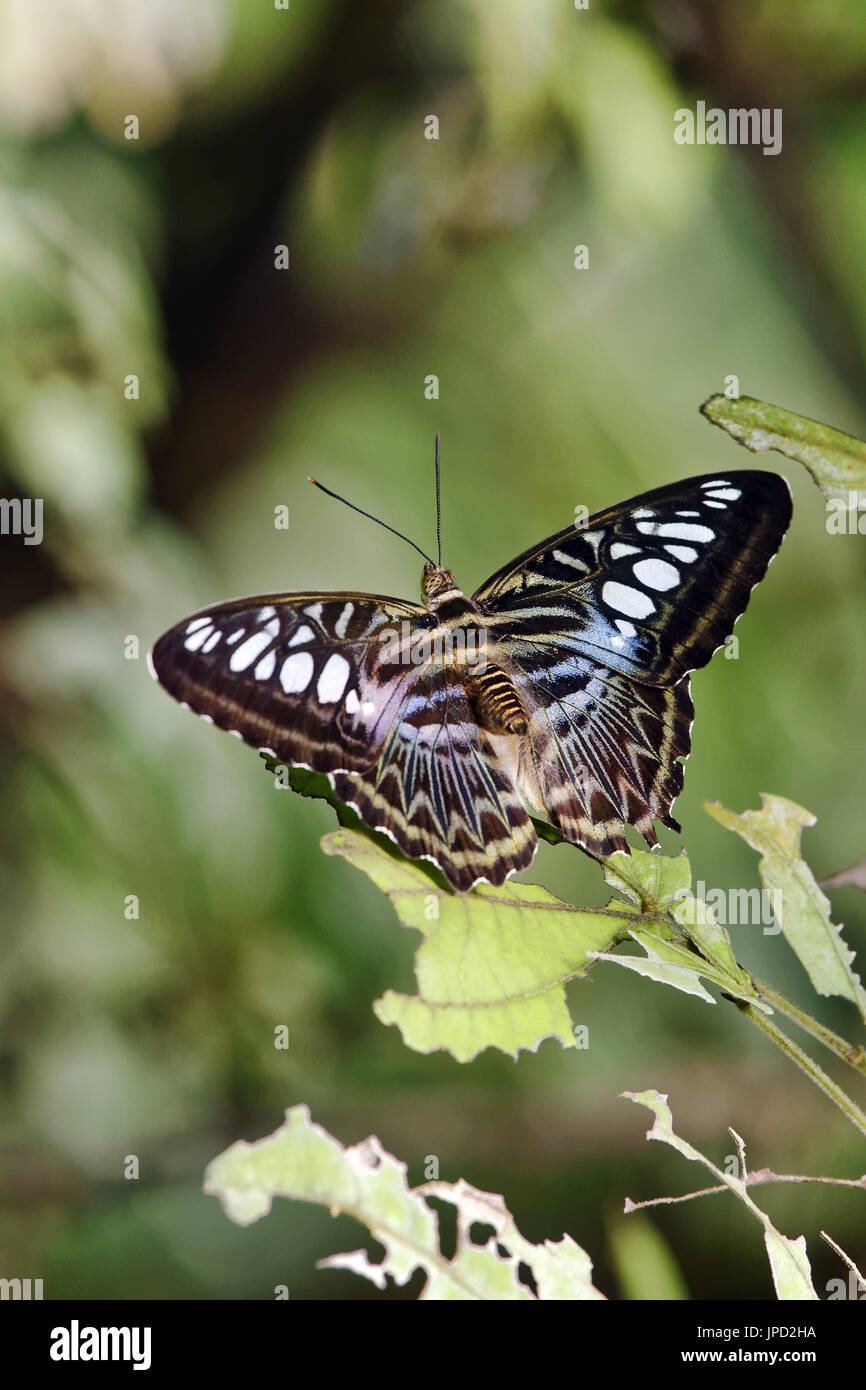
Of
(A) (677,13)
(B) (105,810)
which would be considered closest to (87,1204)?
(B) (105,810)

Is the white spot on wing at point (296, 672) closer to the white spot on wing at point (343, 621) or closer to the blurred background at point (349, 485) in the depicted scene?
the white spot on wing at point (343, 621)

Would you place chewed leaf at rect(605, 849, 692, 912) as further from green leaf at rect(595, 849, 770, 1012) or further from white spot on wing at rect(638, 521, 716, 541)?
white spot on wing at rect(638, 521, 716, 541)

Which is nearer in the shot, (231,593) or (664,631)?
(664,631)

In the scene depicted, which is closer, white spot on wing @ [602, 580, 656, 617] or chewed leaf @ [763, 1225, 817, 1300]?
chewed leaf @ [763, 1225, 817, 1300]

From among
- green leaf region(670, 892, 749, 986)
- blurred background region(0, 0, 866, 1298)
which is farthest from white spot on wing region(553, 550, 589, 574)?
blurred background region(0, 0, 866, 1298)

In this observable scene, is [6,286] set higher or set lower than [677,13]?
lower

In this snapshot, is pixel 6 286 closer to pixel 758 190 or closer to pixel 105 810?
pixel 105 810
